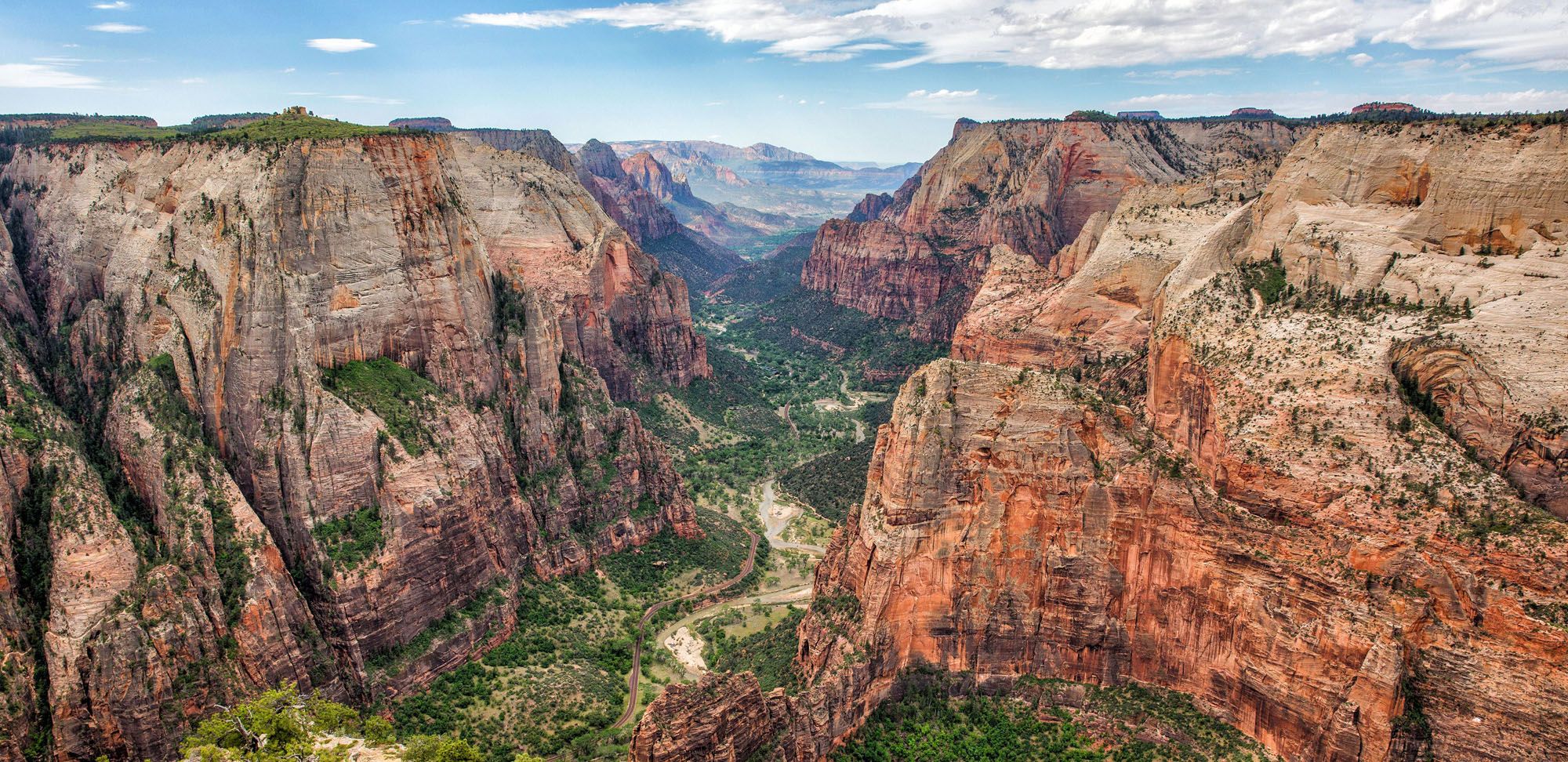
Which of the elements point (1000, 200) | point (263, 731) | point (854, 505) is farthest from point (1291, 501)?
point (1000, 200)

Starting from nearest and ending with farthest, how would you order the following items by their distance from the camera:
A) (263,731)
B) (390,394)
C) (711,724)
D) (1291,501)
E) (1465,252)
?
(711,724), (1291,501), (263,731), (1465,252), (390,394)

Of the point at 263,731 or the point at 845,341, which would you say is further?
the point at 845,341

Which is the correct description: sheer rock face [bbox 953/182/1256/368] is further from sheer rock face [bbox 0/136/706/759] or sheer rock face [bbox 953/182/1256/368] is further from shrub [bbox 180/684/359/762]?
shrub [bbox 180/684/359/762]

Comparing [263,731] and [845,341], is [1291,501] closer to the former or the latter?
[263,731]

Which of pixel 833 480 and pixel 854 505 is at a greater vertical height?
pixel 854 505

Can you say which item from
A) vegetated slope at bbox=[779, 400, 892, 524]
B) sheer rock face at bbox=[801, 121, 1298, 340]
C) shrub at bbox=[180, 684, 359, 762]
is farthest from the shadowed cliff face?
sheer rock face at bbox=[801, 121, 1298, 340]

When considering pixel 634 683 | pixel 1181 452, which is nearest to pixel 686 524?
pixel 634 683

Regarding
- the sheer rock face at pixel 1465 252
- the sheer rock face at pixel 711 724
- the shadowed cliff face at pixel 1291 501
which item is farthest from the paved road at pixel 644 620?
the sheer rock face at pixel 1465 252

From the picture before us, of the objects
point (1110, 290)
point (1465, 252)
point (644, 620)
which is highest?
point (1465, 252)
